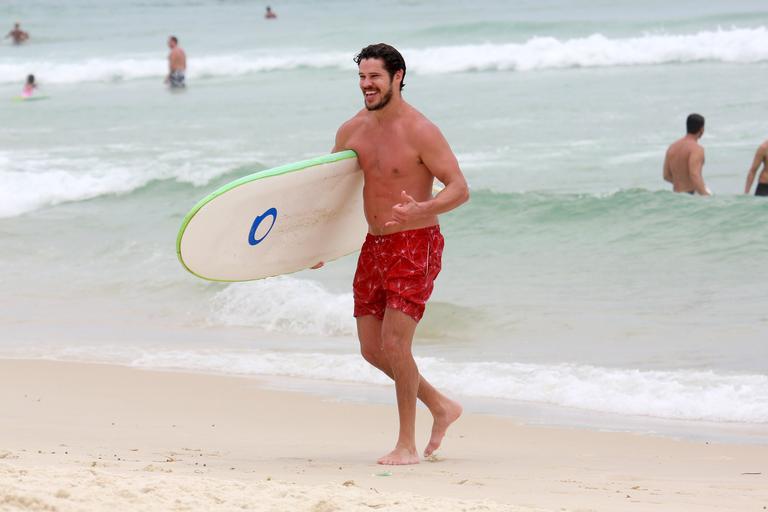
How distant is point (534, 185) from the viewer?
1338 centimetres

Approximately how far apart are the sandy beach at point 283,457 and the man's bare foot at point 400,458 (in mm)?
56

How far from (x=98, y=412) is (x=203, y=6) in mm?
44255

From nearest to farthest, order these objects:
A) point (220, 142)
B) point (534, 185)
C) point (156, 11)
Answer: point (534, 185) < point (220, 142) < point (156, 11)

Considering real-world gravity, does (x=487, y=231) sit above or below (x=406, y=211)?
below

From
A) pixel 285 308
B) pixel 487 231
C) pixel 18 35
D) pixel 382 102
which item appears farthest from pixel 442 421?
pixel 18 35

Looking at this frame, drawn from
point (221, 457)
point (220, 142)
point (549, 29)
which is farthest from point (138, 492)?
point (549, 29)

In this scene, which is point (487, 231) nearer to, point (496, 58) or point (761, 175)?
point (761, 175)

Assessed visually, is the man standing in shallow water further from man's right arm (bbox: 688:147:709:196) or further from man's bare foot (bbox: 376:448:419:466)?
man's right arm (bbox: 688:147:709:196)

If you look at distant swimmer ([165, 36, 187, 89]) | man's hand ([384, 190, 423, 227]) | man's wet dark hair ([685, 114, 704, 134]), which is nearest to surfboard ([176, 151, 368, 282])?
man's hand ([384, 190, 423, 227])

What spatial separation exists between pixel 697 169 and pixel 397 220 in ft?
23.2

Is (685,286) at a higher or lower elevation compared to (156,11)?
lower

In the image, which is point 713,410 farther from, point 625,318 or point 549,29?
point 549,29

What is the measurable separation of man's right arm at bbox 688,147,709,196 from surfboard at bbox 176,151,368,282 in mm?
6170

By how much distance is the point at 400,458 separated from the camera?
189 inches
